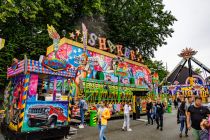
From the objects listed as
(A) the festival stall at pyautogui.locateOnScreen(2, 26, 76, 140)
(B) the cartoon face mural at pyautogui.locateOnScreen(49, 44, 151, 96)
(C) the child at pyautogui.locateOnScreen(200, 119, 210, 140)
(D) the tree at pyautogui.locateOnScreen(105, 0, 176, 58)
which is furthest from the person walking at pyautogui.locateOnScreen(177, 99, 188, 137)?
(D) the tree at pyautogui.locateOnScreen(105, 0, 176, 58)

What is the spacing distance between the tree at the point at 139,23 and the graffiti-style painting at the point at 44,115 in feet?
67.7

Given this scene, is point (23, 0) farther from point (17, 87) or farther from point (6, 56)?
point (17, 87)

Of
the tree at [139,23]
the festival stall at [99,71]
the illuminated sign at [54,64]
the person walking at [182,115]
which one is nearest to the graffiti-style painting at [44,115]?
the illuminated sign at [54,64]

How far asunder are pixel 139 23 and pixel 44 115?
929 inches

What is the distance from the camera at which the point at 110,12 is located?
101 feet

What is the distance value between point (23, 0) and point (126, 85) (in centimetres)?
1450

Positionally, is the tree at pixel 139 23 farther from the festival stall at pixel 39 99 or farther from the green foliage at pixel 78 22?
the festival stall at pixel 39 99

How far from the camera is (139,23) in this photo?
3075cm

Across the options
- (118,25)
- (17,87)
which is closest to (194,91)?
(118,25)

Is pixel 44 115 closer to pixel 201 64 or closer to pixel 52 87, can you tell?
pixel 52 87

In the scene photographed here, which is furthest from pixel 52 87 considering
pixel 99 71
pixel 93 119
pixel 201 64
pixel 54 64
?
pixel 201 64

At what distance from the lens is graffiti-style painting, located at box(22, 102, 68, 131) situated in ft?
32.2

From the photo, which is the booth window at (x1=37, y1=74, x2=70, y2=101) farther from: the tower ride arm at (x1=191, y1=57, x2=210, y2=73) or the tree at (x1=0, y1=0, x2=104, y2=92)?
the tower ride arm at (x1=191, y1=57, x2=210, y2=73)

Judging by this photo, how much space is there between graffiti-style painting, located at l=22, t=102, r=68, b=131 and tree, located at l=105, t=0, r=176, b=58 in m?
20.6
